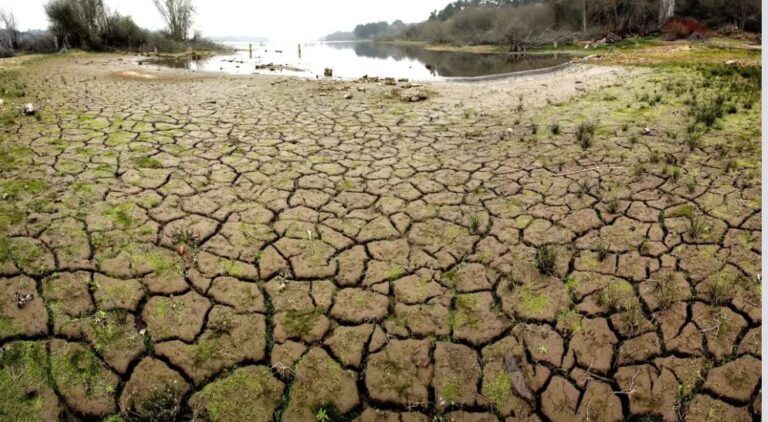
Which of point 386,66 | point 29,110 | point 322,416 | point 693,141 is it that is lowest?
point 322,416

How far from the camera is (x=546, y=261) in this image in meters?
2.96

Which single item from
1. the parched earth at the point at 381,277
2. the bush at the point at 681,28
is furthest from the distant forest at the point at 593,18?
A: the parched earth at the point at 381,277

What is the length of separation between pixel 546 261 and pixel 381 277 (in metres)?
1.19

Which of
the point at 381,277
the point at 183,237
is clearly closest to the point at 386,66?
the point at 183,237

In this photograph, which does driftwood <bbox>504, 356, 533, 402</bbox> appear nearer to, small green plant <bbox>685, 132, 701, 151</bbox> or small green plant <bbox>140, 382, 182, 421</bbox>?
small green plant <bbox>140, 382, 182, 421</bbox>

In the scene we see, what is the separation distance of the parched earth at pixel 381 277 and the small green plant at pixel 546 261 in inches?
0.6

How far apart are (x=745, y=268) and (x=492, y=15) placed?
201 feet

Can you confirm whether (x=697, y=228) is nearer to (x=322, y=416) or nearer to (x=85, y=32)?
(x=322, y=416)

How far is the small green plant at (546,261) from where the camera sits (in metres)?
2.91

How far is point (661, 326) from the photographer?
242 centimetres

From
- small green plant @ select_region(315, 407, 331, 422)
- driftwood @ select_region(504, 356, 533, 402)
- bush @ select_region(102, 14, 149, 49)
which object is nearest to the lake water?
driftwood @ select_region(504, 356, 533, 402)

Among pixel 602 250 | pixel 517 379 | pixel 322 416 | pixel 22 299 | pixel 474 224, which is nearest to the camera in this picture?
pixel 322 416

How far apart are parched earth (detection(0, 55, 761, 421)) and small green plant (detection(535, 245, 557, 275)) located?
16 mm

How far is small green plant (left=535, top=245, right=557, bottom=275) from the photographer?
2.91 meters
